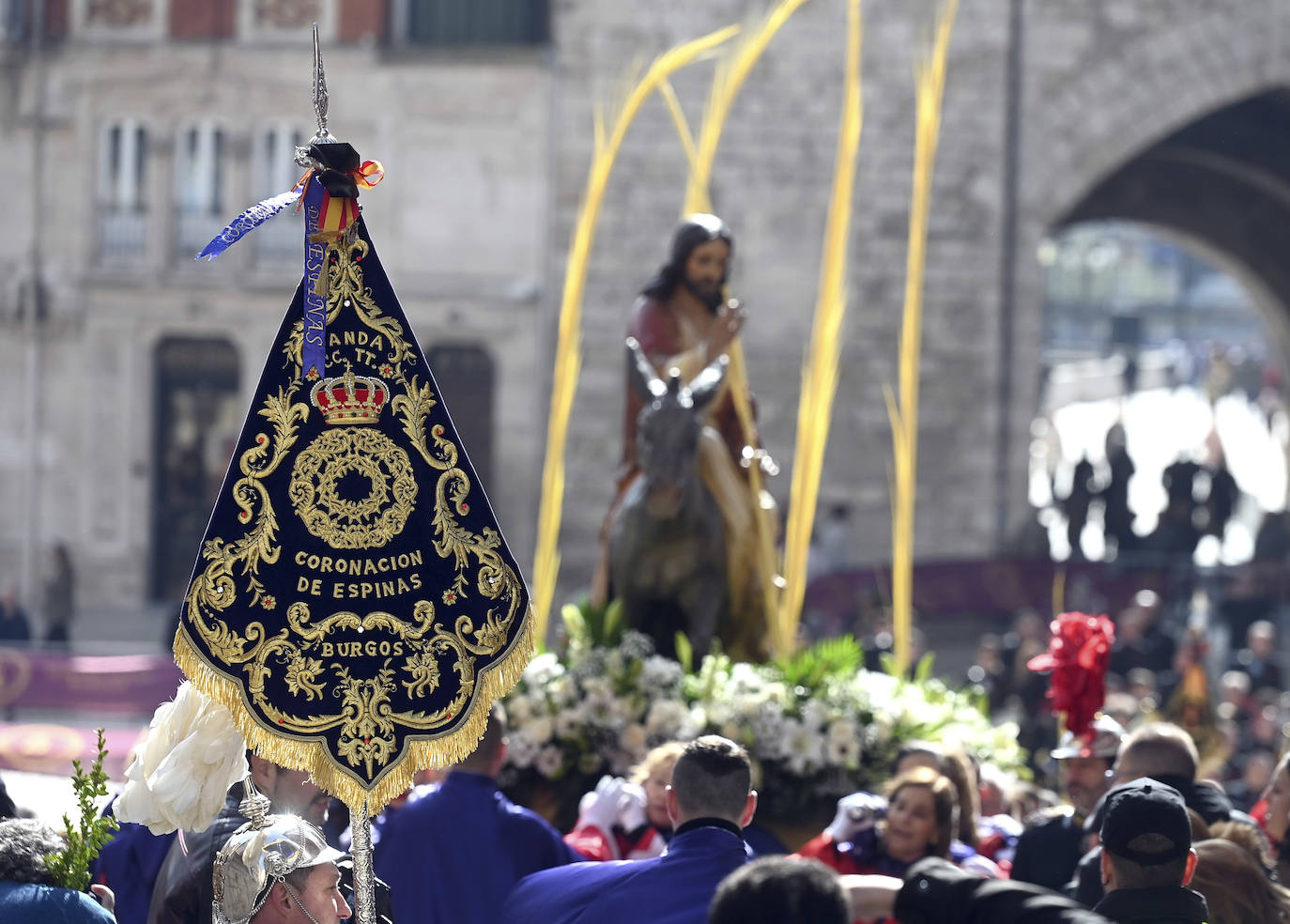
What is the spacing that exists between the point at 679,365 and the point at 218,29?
678 inches

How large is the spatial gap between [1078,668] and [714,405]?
227cm

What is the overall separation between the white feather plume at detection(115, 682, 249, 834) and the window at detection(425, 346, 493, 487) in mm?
19737

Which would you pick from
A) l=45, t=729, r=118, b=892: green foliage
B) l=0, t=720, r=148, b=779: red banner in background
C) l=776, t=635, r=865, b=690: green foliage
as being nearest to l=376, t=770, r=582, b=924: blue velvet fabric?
l=45, t=729, r=118, b=892: green foliage

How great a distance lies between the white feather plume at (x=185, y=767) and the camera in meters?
4.35

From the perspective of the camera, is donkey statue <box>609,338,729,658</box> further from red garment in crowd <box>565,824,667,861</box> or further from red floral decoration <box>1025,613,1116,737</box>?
red garment in crowd <box>565,824,667,861</box>

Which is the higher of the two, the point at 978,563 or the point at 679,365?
the point at 679,365

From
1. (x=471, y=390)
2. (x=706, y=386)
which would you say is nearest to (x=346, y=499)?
(x=706, y=386)

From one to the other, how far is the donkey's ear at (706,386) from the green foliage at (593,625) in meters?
0.98

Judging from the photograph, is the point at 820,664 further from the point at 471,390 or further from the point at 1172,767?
the point at 471,390

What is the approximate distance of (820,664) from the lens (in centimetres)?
822

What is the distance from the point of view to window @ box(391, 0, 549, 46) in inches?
961

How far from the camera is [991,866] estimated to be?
5.58 m

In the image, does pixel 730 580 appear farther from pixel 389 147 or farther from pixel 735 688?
pixel 389 147

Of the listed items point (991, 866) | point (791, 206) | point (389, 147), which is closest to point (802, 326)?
point (791, 206)
